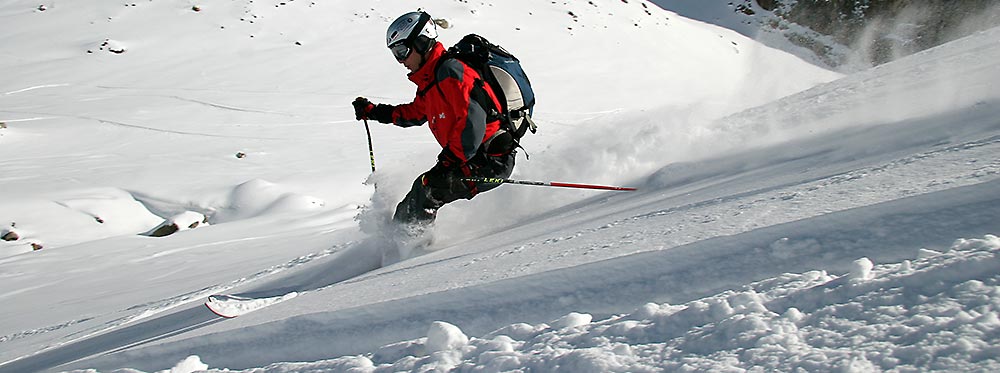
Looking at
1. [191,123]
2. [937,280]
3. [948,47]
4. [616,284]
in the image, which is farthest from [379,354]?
[191,123]

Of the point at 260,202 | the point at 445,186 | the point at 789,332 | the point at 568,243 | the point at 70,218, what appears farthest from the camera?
the point at 260,202

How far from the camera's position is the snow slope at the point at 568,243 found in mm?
1978

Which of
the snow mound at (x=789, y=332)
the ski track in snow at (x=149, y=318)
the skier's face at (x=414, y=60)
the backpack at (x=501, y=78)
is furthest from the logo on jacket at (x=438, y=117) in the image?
the snow mound at (x=789, y=332)

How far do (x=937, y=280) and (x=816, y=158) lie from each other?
268 centimetres

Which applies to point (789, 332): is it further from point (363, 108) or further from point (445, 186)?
point (363, 108)

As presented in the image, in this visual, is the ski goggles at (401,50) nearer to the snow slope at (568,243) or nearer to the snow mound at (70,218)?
the snow slope at (568,243)

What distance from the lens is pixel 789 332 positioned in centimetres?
186

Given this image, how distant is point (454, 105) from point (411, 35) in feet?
2.02

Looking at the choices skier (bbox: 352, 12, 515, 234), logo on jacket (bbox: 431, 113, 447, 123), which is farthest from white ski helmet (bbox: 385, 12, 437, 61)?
logo on jacket (bbox: 431, 113, 447, 123)

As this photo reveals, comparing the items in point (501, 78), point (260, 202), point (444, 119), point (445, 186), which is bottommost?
point (260, 202)

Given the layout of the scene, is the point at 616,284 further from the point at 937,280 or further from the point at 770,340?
the point at 937,280

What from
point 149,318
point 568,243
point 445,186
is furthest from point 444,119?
point 149,318

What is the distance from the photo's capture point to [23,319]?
18.4 feet

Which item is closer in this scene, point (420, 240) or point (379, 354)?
point (379, 354)
